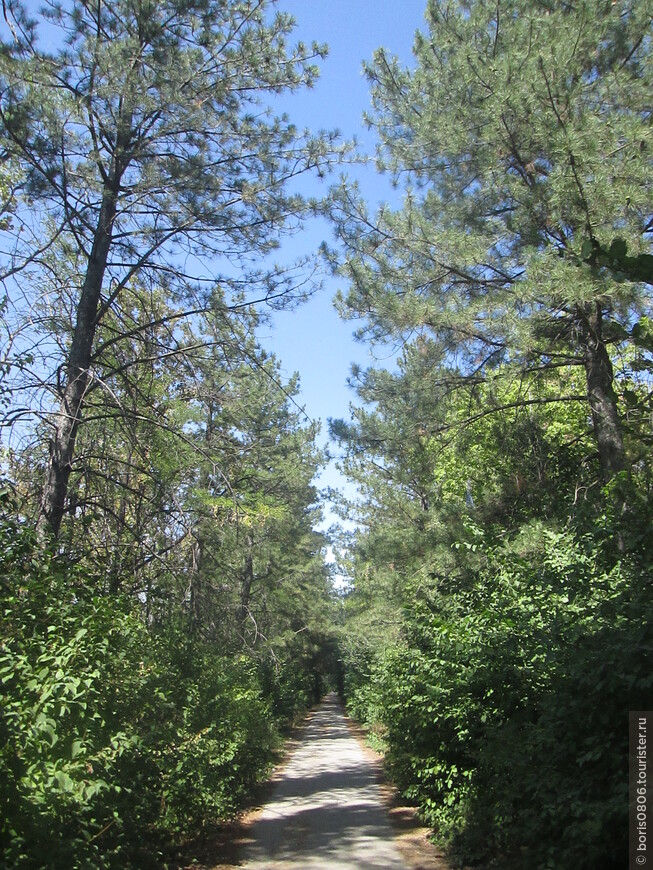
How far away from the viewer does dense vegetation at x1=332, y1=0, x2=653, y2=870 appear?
4.17m

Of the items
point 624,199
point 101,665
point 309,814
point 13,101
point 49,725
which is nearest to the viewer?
point 49,725

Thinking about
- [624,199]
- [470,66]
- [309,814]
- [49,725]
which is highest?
[470,66]

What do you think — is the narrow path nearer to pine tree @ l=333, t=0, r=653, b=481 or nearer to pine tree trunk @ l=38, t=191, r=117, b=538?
pine tree trunk @ l=38, t=191, r=117, b=538

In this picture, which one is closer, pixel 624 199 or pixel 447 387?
pixel 624 199

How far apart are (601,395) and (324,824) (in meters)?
6.81

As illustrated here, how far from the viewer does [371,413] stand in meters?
11.9

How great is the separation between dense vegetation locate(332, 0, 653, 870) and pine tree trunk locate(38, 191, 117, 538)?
10.5 ft

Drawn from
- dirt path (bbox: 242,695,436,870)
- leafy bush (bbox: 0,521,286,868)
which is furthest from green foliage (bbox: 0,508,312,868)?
dirt path (bbox: 242,695,436,870)

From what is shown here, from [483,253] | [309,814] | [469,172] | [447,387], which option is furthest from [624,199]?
[309,814]

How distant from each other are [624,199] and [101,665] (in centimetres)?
697

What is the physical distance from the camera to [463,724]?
20.6 feet

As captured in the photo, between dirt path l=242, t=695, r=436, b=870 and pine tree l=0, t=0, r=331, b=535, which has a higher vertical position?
pine tree l=0, t=0, r=331, b=535

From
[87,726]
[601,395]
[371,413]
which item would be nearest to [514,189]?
[601,395]

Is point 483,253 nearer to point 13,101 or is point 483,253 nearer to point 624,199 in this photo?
point 624,199
